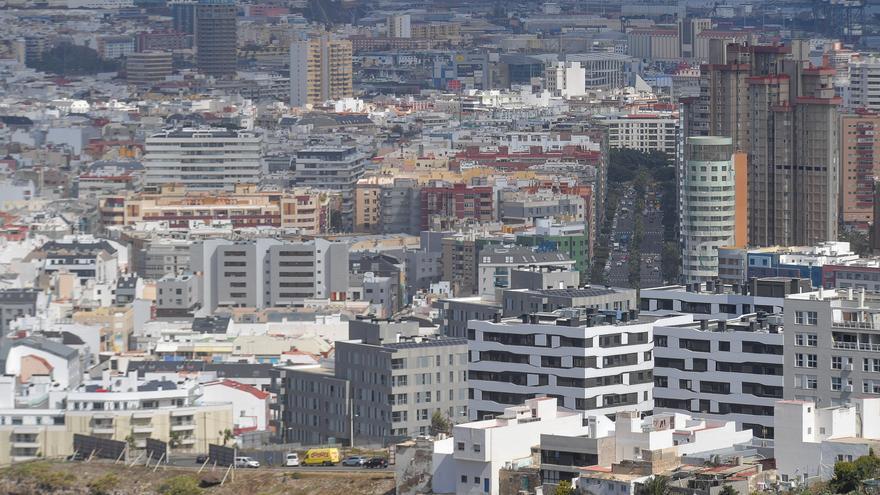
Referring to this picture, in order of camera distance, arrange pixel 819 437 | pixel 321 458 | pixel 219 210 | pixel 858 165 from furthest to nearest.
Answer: pixel 858 165
pixel 219 210
pixel 321 458
pixel 819 437

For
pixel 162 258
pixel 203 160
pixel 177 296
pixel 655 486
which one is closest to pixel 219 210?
pixel 162 258

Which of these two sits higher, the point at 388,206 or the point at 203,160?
the point at 203,160

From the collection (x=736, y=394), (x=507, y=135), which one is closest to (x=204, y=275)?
(x=736, y=394)

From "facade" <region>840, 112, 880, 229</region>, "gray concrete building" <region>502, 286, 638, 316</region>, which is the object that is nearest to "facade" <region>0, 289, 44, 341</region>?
"gray concrete building" <region>502, 286, 638, 316</region>

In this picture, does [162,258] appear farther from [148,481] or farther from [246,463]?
[148,481]

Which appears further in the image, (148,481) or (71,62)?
(71,62)

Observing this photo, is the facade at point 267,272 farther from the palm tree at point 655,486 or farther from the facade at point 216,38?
the facade at point 216,38

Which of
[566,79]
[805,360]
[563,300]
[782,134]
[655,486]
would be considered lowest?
[655,486]
